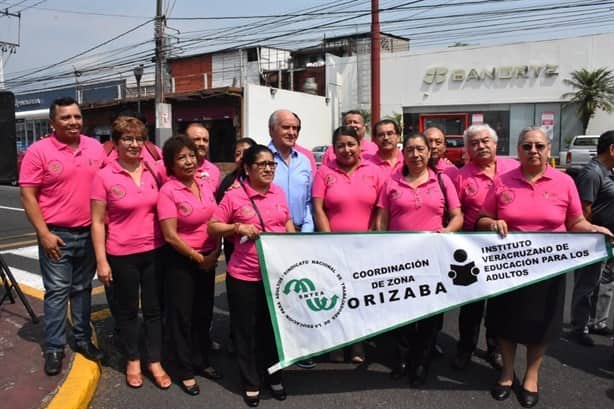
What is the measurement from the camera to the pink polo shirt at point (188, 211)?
357 cm

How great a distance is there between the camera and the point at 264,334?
369 centimetres

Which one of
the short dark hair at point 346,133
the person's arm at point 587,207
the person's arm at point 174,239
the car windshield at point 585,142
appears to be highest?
the car windshield at point 585,142

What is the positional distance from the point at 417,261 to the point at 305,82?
30.5 m

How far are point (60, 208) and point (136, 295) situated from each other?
2.88 ft

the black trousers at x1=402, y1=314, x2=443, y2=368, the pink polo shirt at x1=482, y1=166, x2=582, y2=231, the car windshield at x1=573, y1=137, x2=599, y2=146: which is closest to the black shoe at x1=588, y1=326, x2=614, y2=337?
the pink polo shirt at x1=482, y1=166, x2=582, y2=231

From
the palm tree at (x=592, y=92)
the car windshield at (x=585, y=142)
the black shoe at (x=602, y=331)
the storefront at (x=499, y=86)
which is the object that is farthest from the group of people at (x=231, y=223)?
the storefront at (x=499, y=86)

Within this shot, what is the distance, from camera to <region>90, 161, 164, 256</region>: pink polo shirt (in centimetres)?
356

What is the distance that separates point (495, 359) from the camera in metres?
4.19

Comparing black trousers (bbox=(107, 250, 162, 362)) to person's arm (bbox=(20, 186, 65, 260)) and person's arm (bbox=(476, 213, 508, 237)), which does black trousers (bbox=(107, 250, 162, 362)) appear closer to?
person's arm (bbox=(20, 186, 65, 260))

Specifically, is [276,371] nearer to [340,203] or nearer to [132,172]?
[340,203]

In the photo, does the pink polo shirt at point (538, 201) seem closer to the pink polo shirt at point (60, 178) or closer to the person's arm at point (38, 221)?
the pink polo shirt at point (60, 178)

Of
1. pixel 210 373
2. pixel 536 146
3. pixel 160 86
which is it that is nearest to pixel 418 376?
pixel 210 373

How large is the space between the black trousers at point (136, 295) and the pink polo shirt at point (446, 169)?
96.7 inches

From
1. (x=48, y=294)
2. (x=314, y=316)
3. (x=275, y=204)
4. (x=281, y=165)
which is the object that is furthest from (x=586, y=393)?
(x=48, y=294)
